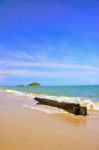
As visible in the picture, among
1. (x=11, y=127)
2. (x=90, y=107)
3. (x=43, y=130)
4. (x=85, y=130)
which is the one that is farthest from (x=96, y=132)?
(x=90, y=107)

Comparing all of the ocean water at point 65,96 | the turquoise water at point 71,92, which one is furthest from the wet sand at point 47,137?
the turquoise water at point 71,92

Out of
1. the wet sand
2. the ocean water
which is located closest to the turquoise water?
the ocean water

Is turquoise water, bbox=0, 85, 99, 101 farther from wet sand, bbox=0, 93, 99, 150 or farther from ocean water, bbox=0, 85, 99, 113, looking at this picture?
wet sand, bbox=0, 93, 99, 150

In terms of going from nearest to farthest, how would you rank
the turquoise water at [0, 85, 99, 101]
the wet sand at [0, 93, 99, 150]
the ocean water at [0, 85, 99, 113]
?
the wet sand at [0, 93, 99, 150] < the ocean water at [0, 85, 99, 113] < the turquoise water at [0, 85, 99, 101]

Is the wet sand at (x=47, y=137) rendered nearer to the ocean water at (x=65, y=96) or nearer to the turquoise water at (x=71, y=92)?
the ocean water at (x=65, y=96)

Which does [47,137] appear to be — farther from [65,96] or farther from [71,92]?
[71,92]

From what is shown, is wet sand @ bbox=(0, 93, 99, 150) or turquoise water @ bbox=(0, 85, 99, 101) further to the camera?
turquoise water @ bbox=(0, 85, 99, 101)

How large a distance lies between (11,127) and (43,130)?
47.5 inches

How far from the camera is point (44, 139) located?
7.29 metres

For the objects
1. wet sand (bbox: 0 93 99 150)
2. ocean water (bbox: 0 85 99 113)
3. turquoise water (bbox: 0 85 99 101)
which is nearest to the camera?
wet sand (bbox: 0 93 99 150)

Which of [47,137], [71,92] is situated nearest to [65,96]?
[71,92]

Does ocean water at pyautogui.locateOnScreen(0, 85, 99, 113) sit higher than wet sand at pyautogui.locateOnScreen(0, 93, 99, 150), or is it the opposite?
ocean water at pyautogui.locateOnScreen(0, 85, 99, 113)

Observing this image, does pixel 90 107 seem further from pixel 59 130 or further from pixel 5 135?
pixel 5 135

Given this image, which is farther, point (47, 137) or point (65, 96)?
point (65, 96)
